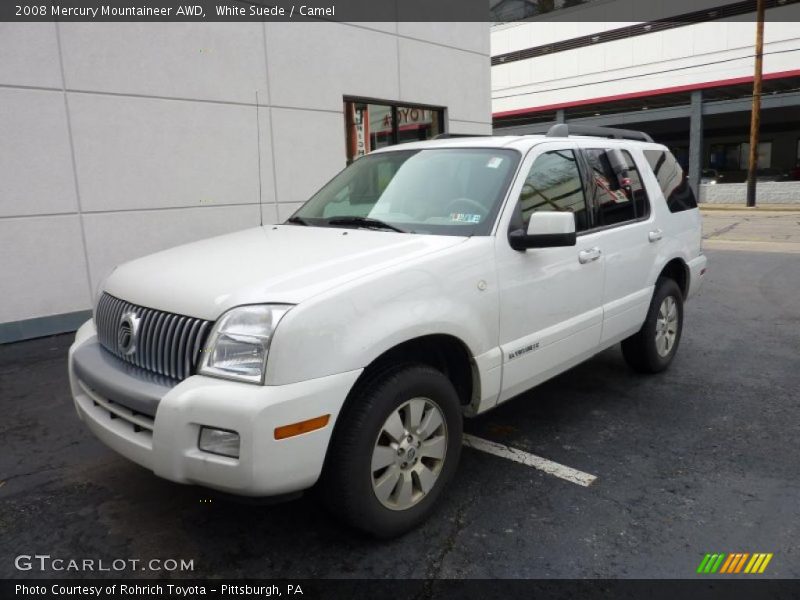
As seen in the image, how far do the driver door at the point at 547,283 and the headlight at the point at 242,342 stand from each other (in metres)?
1.35

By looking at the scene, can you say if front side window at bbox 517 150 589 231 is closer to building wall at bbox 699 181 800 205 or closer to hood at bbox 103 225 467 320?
hood at bbox 103 225 467 320

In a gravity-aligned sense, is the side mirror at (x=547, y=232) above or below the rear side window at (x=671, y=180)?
below

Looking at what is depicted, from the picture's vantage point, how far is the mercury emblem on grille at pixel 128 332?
276cm

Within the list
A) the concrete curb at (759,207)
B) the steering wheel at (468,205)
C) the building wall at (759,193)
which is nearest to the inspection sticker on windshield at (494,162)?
Result: the steering wheel at (468,205)

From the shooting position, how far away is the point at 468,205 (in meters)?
3.44

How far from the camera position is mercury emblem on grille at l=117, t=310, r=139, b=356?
9.05ft

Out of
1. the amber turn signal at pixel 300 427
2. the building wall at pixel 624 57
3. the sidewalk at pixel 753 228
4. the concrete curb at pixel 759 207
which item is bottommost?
the sidewalk at pixel 753 228

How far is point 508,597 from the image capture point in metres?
2.47

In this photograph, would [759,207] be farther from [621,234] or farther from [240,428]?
[240,428]

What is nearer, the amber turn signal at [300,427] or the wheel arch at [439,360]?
the amber turn signal at [300,427]

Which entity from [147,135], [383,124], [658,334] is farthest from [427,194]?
[383,124]

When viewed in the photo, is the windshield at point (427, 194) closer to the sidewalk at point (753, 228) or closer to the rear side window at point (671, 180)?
the rear side window at point (671, 180)

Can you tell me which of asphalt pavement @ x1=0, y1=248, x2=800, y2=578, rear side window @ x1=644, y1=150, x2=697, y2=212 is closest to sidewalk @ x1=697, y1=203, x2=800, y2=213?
rear side window @ x1=644, y1=150, x2=697, y2=212

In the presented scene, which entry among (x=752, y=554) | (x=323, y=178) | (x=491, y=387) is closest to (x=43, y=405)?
(x=491, y=387)
